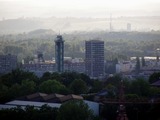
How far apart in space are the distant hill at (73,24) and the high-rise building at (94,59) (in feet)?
Answer: 237

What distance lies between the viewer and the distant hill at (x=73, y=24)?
404ft

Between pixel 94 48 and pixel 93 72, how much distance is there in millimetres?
2511

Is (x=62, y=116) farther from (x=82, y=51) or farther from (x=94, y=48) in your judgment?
(x=82, y=51)

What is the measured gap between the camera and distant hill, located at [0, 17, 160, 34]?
12319 cm

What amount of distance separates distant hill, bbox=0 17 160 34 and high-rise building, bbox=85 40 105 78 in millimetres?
72172

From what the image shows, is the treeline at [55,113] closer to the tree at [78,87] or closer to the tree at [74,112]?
the tree at [74,112]

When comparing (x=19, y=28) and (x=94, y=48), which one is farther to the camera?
(x=19, y=28)

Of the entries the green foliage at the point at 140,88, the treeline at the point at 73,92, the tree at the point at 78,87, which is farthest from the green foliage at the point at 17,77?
the green foliage at the point at 140,88

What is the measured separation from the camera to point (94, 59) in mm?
43250

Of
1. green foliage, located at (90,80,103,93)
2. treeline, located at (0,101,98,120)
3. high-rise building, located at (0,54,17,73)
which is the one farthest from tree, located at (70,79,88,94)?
high-rise building, located at (0,54,17,73)

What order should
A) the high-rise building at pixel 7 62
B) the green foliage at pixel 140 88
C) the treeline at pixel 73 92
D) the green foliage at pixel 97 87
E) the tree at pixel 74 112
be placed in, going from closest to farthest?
the tree at pixel 74 112 → the treeline at pixel 73 92 → the green foliage at pixel 140 88 → the green foliage at pixel 97 87 → the high-rise building at pixel 7 62

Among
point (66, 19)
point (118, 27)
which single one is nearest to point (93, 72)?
point (118, 27)

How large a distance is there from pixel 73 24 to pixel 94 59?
94.0 meters

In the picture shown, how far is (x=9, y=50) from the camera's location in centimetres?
6041
